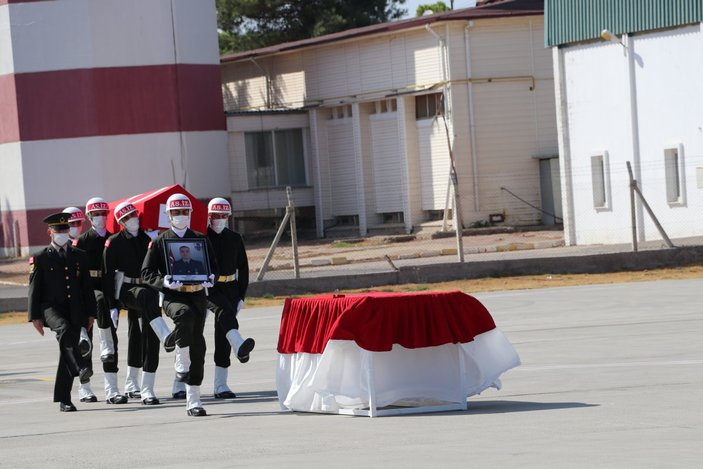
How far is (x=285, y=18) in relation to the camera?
69.9 m

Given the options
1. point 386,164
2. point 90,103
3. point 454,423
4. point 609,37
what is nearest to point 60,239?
point 454,423

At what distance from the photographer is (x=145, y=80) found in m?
50.2

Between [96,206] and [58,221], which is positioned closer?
[58,221]

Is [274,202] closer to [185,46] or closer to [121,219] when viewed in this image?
[185,46]

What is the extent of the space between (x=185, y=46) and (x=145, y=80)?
7.11ft

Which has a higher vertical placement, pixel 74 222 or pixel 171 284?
pixel 74 222

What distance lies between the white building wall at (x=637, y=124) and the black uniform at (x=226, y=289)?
22975mm

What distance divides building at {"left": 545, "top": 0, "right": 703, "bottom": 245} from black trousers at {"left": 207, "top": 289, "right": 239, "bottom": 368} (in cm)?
2339

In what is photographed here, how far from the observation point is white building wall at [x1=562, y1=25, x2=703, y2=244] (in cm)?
3722

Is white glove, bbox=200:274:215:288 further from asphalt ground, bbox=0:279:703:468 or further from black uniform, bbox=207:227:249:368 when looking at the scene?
asphalt ground, bbox=0:279:703:468

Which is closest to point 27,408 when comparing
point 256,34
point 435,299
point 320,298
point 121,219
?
point 121,219

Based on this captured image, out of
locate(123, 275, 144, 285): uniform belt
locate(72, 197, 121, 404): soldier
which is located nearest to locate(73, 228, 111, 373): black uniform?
locate(72, 197, 121, 404): soldier

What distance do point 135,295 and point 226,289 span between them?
41.4 inches

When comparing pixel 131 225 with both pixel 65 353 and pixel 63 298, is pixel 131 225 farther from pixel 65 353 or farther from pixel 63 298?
pixel 65 353
